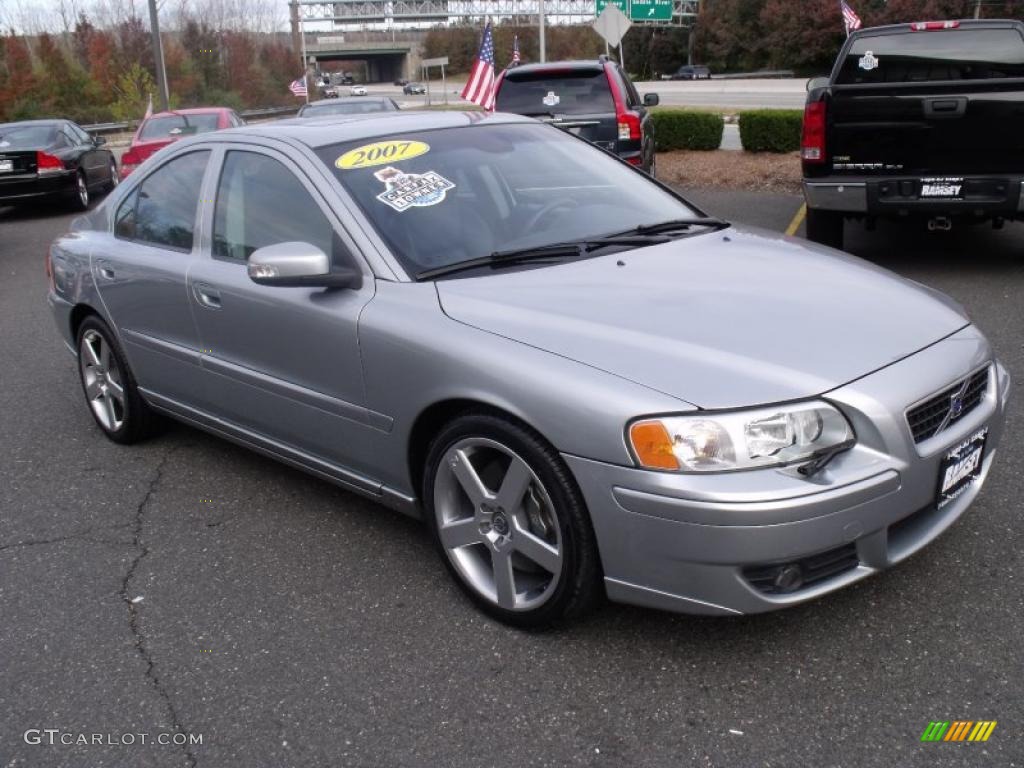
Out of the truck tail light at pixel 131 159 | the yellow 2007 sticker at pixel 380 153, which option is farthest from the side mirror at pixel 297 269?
the truck tail light at pixel 131 159

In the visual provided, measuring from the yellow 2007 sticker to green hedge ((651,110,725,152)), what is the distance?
46.6 feet

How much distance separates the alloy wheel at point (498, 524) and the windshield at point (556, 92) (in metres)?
8.50

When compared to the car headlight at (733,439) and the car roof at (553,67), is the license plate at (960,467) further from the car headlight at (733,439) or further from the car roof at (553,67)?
the car roof at (553,67)

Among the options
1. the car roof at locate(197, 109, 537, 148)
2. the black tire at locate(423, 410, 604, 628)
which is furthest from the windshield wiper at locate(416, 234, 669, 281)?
the car roof at locate(197, 109, 537, 148)

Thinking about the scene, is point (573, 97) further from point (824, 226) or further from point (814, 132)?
point (814, 132)

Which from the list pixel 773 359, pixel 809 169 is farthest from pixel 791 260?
pixel 809 169

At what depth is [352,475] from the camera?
3697 mm

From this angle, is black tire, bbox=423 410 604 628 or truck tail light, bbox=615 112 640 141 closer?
black tire, bbox=423 410 604 628

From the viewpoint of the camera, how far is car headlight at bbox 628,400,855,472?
2.65 metres

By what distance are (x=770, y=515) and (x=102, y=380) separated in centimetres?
381

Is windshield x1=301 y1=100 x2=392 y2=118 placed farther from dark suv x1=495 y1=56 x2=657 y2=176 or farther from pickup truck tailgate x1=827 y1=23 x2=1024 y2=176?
pickup truck tailgate x1=827 y1=23 x2=1024 y2=176

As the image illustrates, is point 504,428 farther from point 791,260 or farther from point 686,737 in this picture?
point 791,260

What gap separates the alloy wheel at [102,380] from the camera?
5090mm

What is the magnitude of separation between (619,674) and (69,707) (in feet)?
5.30
